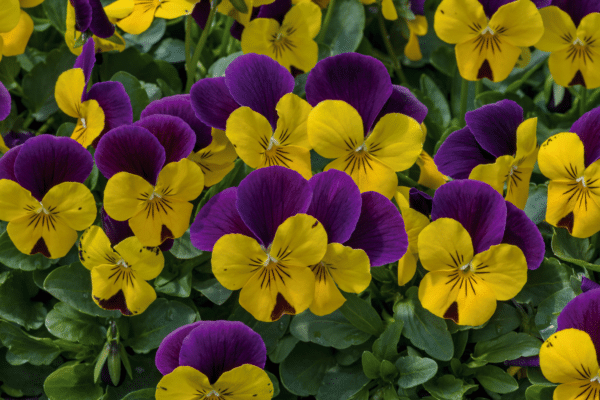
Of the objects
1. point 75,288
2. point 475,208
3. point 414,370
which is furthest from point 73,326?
point 475,208

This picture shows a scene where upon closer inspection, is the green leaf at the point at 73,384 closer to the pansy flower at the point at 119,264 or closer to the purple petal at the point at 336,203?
the pansy flower at the point at 119,264

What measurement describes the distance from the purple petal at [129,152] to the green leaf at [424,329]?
422 mm

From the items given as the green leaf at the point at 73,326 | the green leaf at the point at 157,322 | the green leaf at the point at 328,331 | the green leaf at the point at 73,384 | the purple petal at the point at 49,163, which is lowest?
the green leaf at the point at 73,384

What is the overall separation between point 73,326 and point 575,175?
0.79 m

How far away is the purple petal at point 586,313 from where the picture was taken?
72 centimetres

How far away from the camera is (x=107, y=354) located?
897 millimetres

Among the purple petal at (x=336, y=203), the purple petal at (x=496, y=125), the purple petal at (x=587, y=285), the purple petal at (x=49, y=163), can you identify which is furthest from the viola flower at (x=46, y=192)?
the purple petal at (x=587, y=285)

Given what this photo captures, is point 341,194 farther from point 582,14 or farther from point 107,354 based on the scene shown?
point 582,14

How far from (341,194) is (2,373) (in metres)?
0.70

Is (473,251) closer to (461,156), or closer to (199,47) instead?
(461,156)

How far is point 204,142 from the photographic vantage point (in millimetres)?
870

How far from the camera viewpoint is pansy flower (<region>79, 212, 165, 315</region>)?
818mm

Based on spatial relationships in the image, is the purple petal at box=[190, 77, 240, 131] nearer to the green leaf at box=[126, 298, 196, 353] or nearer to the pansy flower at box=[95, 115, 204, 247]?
the pansy flower at box=[95, 115, 204, 247]

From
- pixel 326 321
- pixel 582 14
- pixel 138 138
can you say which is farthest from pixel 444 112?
pixel 138 138
